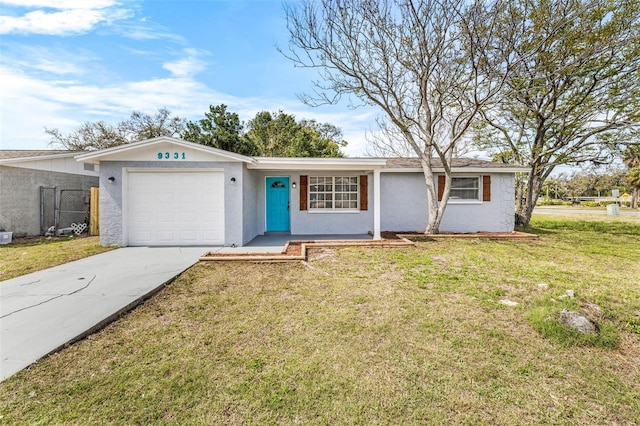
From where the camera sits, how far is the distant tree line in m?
18.3

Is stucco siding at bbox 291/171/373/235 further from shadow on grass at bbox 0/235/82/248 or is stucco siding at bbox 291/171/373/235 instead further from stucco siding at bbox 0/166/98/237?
stucco siding at bbox 0/166/98/237

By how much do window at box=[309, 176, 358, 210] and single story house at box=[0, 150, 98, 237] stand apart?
397 inches

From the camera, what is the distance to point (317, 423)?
2.19 meters

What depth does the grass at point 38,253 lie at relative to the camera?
6.28m

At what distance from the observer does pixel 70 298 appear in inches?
174

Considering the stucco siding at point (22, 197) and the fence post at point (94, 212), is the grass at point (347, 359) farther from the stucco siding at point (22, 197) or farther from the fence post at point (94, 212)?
the stucco siding at point (22, 197)

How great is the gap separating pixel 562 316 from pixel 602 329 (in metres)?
0.41

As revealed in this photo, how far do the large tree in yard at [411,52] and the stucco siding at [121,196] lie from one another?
5.32 m

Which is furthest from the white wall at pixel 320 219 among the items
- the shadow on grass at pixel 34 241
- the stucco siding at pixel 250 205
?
the shadow on grass at pixel 34 241

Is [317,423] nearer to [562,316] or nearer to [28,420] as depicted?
[28,420]

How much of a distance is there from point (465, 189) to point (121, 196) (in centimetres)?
1197

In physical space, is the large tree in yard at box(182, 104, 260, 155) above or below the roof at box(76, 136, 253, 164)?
above

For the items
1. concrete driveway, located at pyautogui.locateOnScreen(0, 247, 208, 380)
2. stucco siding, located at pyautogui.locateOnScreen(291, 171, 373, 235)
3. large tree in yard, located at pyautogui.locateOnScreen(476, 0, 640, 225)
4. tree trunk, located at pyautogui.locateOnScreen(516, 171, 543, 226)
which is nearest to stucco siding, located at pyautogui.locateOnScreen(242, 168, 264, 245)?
stucco siding, located at pyautogui.locateOnScreen(291, 171, 373, 235)

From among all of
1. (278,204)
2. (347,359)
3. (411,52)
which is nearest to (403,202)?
(278,204)
